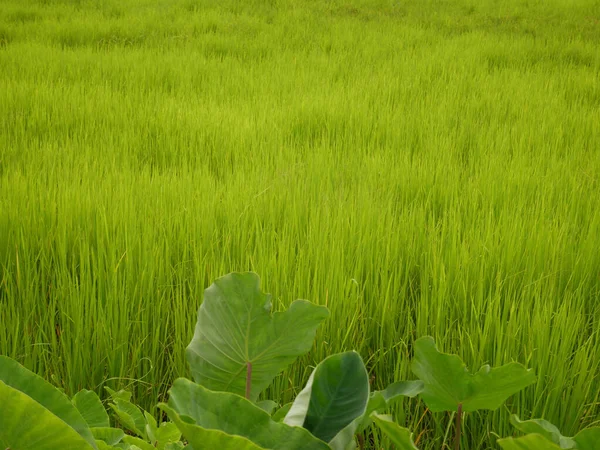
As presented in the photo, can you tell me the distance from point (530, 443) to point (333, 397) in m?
0.09

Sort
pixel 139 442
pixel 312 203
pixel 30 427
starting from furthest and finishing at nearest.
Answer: pixel 312 203 < pixel 139 442 < pixel 30 427

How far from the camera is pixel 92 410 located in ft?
1.08

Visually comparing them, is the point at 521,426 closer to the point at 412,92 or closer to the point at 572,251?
the point at 572,251

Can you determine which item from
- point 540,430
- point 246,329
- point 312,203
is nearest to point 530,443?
point 540,430

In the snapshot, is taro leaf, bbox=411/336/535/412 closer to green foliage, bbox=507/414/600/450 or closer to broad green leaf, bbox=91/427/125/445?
green foliage, bbox=507/414/600/450

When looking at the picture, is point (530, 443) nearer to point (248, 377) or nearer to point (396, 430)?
point (396, 430)

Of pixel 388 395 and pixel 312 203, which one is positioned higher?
pixel 388 395

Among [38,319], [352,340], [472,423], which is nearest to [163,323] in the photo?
[38,319]

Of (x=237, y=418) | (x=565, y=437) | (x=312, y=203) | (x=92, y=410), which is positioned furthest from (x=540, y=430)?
(x=312, y=203)

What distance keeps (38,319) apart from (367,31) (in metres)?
4.24

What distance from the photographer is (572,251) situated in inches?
52.9

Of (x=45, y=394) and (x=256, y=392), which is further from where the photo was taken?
(x=256, y=392)

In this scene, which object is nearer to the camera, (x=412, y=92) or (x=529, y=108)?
(x=529, y=108)

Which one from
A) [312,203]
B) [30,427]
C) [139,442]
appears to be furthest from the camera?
[312,203]
